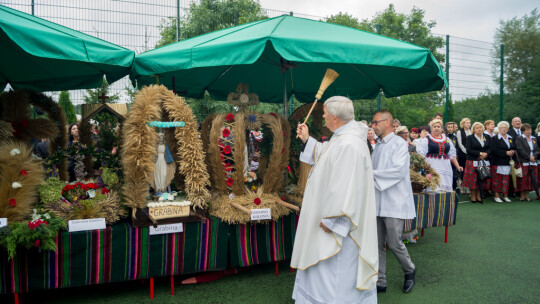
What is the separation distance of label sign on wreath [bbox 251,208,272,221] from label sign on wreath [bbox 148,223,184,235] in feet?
2.22

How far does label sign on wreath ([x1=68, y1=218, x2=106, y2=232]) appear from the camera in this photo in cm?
297

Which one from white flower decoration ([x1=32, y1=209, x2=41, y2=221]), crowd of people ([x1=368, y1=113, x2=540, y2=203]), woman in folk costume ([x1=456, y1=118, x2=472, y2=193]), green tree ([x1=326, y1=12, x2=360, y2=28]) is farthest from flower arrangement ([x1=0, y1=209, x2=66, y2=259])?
green tree ([x1=326, y1=12, x2=360, y2=28])

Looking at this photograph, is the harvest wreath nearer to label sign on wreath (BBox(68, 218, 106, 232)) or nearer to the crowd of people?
label sign on wreath (BBox(68, 218, 106, 232))

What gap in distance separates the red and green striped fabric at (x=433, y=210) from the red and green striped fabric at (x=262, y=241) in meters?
1.65

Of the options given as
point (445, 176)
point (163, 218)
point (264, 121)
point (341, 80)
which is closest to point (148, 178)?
point (163, 218)

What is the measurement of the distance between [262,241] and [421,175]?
7.90 ft

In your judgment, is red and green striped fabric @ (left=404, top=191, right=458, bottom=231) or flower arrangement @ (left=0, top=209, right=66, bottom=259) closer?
flower arrangement @ (left=0, top=209, right=66, bottom=259)

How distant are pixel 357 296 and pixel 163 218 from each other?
5.87 feet

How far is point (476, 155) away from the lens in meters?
7.98

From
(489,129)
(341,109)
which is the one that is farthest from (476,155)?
(341,109)

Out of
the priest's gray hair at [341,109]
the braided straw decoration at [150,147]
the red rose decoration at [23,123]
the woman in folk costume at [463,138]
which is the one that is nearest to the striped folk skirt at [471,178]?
the woman in folk costume at [463,138]

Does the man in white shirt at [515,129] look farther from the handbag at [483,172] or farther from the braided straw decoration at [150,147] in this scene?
the braided straw decoration at [150,147]

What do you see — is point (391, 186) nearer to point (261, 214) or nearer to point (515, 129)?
point (261, 214)

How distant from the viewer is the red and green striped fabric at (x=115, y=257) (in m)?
2.88
